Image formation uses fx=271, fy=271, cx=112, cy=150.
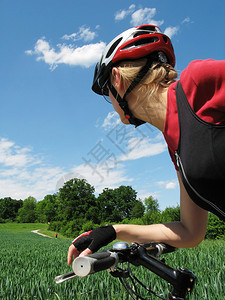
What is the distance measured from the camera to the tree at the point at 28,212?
102 metres

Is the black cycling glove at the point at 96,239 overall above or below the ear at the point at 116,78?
below

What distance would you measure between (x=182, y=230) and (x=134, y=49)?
3.77ft

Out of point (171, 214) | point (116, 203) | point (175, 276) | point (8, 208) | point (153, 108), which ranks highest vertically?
point (8, 208)

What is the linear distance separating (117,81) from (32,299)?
2.48 meters

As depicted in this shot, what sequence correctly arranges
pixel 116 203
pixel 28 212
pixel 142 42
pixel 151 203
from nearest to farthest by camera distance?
pixel 142 42, pixel 151 203, pixel 116 203, pixel 28 212

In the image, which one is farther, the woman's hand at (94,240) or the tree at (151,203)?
the tree at (151,203)

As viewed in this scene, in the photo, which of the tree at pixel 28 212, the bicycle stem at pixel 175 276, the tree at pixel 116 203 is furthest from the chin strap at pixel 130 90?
the tree at pixel 28 212

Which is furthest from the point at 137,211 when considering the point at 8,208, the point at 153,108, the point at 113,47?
the point at 8,208

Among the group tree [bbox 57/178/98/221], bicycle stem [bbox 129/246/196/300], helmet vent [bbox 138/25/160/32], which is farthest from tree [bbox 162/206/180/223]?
tree [bbox 57/178/98/221]

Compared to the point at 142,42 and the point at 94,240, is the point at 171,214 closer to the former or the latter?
the point at 142,42

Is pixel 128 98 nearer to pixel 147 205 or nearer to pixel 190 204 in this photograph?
pixel 190 204

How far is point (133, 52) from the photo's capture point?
1.71 m

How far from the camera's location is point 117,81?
1.71 m

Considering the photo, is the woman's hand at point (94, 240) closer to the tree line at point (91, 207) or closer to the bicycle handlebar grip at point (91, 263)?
the bicycle handlebar grip at point (91, 263)
